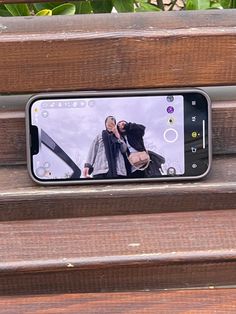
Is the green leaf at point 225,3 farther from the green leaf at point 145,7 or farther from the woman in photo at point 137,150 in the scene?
the woman in photo at point 137,150

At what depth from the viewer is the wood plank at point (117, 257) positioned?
2.64 ft

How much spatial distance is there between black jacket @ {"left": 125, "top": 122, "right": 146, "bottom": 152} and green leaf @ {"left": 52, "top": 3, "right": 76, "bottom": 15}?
0.76 feet

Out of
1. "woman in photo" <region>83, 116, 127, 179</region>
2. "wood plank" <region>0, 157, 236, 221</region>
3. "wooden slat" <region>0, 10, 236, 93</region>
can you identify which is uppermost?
"wooden slat" <region>0, 10, 236, 93</region>

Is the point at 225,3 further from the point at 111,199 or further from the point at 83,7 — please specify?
the point at 111,199

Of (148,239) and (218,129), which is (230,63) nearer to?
(218,129)

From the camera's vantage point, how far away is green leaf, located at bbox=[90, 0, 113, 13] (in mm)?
1059

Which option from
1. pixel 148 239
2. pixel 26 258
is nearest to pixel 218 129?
pixel 148 239

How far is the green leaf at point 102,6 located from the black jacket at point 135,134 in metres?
0.27

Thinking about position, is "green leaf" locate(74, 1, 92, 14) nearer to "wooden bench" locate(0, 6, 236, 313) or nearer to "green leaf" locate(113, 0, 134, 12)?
"green leaf" locate(113, 0, 134, 12)

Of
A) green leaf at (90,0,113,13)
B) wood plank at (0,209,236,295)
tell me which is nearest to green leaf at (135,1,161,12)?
green leaf at (90,0,113,13)

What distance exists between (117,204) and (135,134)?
88 millimetres

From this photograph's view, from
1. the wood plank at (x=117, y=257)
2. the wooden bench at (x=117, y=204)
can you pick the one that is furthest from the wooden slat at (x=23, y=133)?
the wood plank at (x=117, y=257)

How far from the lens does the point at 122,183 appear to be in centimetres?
87

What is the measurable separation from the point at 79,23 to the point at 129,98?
117mm
